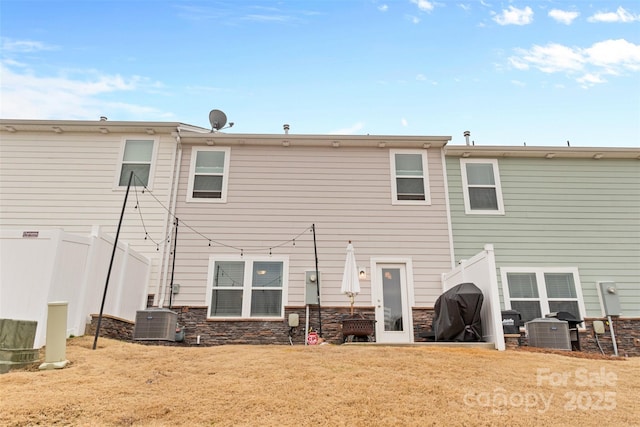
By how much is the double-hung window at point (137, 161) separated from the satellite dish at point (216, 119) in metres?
1.64

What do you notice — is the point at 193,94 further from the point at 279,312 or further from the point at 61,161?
the point at 279,312

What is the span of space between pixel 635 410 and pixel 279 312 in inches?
265

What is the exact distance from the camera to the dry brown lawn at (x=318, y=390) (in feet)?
11.4

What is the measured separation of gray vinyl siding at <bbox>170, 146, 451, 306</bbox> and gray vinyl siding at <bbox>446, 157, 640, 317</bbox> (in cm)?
99

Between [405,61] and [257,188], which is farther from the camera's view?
[405,61]

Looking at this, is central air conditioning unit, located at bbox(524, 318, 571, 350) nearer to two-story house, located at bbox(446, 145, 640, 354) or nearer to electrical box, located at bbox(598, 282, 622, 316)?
two-story house, located at bbox(446, 145, 640, 354)

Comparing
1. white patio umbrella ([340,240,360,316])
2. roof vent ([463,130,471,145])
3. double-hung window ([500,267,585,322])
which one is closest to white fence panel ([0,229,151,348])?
white patio umbrella ([340,240,360,316])

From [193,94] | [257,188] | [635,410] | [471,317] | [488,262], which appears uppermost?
[193,94]

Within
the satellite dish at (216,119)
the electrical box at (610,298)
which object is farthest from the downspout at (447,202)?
the satellite dish at (216,119)

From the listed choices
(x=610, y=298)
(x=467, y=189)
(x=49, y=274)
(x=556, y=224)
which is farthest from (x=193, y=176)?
(x=610, y=298)

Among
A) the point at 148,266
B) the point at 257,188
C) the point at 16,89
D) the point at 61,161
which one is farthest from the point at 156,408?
the point at 16,89

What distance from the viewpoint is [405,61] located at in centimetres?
1192

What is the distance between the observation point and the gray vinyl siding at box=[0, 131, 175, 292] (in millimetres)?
9938

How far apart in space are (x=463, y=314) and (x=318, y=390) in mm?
4246
